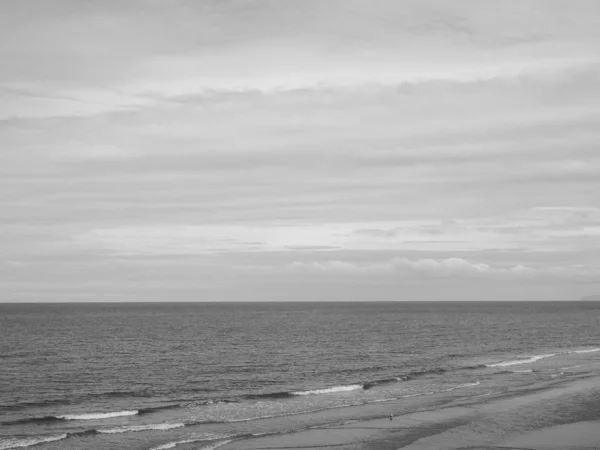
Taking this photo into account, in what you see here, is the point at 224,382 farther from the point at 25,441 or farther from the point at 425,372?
the point at 25,441

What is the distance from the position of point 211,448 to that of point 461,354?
54.9 metres

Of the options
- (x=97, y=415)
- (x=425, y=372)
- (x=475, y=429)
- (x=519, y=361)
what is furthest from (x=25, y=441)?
(x=519, y=361)

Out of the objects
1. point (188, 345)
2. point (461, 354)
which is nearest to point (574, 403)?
point (461, 354)

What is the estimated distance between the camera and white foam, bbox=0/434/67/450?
33625 mm

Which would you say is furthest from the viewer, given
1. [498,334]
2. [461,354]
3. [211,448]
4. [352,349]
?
[498,334]

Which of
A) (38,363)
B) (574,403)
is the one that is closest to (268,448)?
(574,403)

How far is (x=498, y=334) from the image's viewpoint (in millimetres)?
117875

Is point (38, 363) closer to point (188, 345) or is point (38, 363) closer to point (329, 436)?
point (188, 345)

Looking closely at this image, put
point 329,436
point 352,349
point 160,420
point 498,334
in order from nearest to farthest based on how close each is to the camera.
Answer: point 329,436, point 160,420, point 352,349, point 498,334

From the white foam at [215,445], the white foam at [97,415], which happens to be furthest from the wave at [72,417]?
the white foam at [215,445]

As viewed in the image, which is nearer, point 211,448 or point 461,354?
point 211,448

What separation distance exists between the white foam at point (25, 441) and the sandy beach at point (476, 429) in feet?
31.4

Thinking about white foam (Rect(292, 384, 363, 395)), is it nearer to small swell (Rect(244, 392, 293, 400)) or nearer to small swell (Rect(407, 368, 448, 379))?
small swell (Rect(244, 392, 293, 400))

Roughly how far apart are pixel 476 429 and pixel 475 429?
0.19ft
